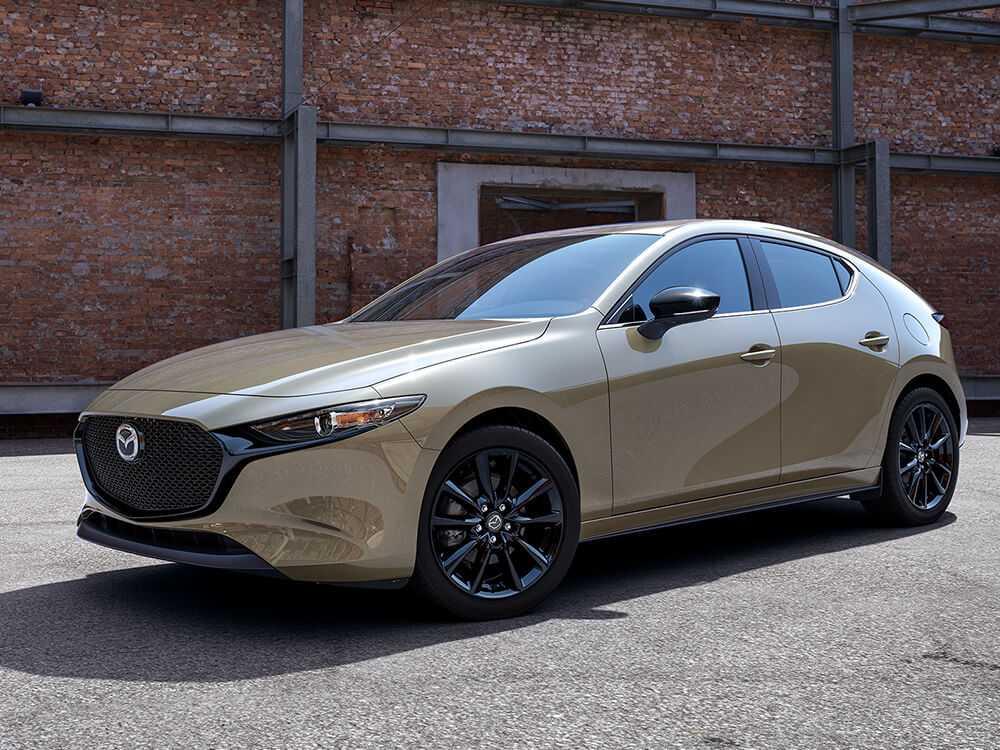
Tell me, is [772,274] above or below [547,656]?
above

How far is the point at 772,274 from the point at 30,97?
11219mm

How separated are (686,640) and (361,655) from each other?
3.69 feet

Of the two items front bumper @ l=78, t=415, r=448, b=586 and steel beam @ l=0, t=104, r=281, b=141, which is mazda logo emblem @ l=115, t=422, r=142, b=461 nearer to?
front bumper @ l=78, t=415, r=448, b=586

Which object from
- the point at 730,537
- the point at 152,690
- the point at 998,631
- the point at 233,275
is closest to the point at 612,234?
the point at 730,537

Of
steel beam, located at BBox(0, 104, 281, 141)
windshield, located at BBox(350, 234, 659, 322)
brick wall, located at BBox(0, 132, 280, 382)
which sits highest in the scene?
steel beam, located at BBox(0, 104, 281, 141)

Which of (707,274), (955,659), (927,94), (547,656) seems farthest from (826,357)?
(927,94)

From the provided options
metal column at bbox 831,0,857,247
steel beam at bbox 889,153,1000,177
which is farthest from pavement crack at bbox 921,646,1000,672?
steel beam at bbox 889,153,1000,177

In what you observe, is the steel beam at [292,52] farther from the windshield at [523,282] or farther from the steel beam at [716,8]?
the windshield at [523,282]

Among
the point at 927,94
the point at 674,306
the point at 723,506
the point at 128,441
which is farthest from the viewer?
the point at 927,94

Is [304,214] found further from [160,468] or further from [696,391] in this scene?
[160,468]

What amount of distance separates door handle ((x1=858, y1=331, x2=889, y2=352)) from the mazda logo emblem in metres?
3.52

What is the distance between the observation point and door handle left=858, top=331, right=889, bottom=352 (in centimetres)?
555

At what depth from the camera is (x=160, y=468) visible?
3887 millimetres

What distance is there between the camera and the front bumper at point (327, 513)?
3633 millimetres
